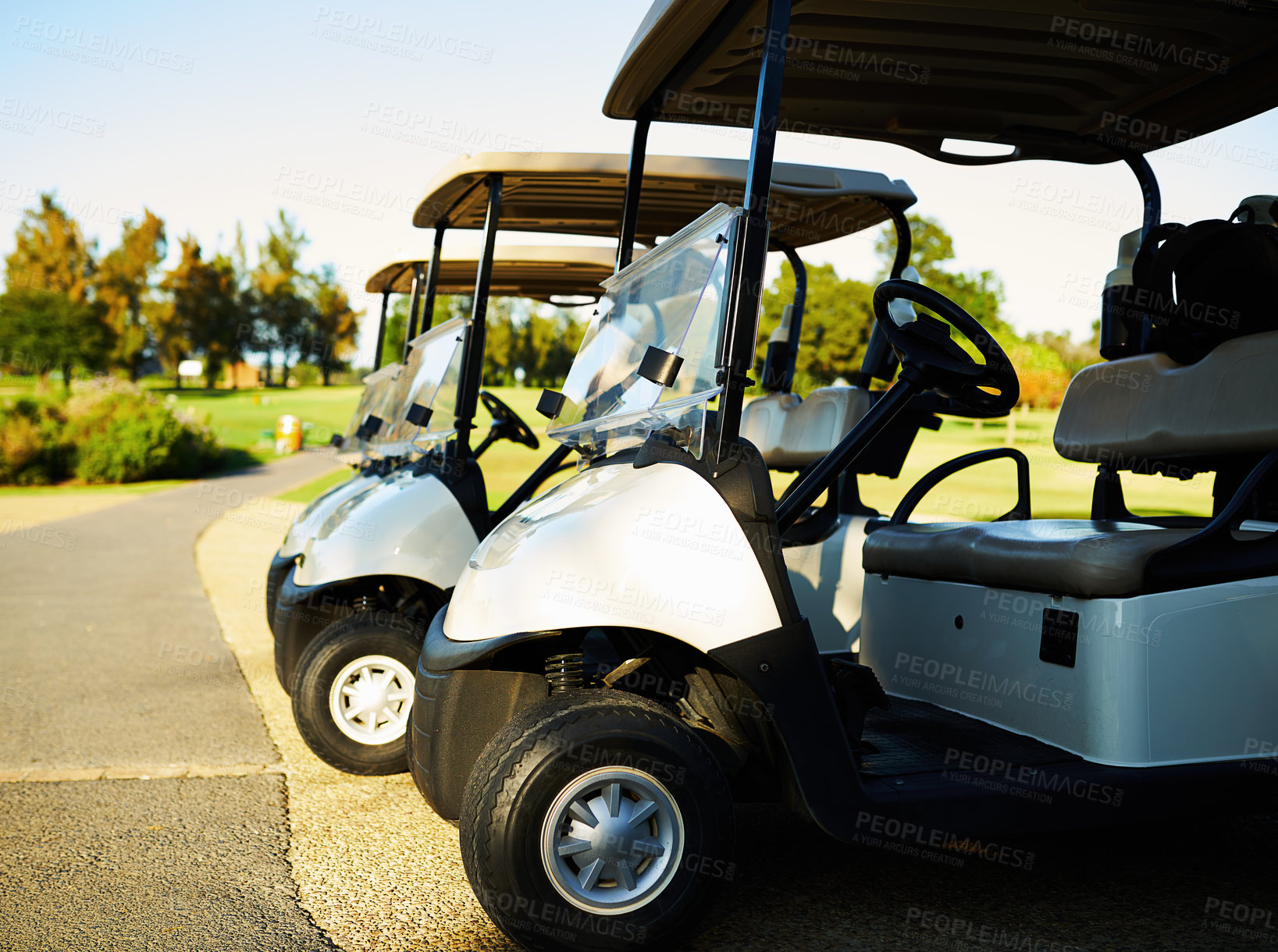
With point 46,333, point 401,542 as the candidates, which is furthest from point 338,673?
point 46,333

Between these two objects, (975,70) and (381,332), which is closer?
(975,70)

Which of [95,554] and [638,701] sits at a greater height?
[638,701]

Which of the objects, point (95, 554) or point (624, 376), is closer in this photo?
point (624, 376)

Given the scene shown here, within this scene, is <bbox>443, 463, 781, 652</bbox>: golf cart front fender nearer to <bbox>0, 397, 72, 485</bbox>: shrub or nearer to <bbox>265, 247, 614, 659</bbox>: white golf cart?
<bbox>265, 247, 614, 659</bbox>: white golf cart

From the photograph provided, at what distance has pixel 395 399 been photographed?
17.2ft

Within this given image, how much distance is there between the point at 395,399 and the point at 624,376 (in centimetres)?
269

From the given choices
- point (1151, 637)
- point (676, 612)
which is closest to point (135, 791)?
point (676, 612)

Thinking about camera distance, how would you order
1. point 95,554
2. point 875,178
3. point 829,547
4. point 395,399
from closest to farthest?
point 829,547 < point 875,178 < point 395,399 < point 95,554

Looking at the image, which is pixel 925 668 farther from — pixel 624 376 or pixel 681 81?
pixel 681 81

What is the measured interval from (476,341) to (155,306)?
5265 centimetres

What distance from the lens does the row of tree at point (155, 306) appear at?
132 ft

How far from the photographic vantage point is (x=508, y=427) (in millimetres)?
5113

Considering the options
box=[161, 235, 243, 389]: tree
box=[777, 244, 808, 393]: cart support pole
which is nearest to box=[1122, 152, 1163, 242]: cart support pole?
box=[777, 244, 808, 393]: cart support pole

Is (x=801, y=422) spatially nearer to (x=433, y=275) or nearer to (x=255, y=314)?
(x=433, y=275)
